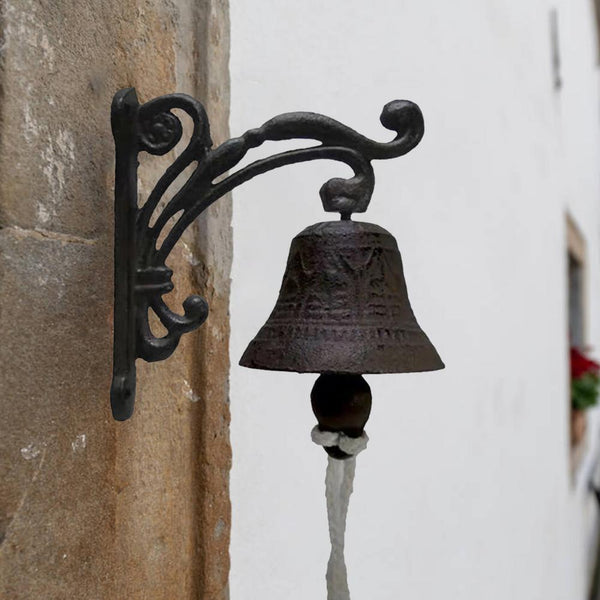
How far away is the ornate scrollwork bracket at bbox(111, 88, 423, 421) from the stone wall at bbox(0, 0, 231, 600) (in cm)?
2

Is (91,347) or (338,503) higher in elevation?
(91,347)

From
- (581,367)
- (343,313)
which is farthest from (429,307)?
(581,367)

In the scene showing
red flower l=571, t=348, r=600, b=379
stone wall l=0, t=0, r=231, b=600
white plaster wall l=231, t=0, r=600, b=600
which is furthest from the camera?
red flower l=571, t=348, r=600, b=379

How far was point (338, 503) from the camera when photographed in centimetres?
64

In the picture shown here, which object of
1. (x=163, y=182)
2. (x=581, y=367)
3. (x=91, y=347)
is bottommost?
(x=581, y=367)

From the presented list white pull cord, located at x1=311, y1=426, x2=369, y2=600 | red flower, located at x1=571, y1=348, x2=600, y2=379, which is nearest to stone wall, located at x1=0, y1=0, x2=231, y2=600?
white pull cord, located at x1=311, y1=426, x2=369, y2=600

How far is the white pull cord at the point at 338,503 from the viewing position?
2.06ft

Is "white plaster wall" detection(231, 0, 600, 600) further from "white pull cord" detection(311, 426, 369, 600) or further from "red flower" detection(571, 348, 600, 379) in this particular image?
"red flower" detection(571, 348, 600, 379)

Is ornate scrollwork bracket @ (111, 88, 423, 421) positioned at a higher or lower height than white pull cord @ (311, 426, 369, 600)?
higher

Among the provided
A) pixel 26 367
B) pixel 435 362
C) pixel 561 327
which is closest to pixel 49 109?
pixel 26 367

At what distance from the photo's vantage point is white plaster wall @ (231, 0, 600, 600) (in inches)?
35.4

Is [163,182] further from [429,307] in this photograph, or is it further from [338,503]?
[429,307]

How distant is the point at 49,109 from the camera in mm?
563

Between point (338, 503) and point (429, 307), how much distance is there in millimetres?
817
